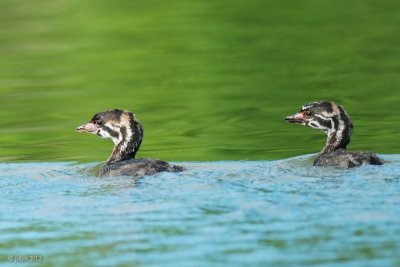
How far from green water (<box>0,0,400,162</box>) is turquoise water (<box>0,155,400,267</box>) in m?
2.87

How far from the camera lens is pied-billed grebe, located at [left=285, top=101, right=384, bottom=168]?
655 inches

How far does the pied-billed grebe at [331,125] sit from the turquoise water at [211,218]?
0.44 metres

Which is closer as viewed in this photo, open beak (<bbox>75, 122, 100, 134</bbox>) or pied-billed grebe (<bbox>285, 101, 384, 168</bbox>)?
pied-billed grebe (<bbox>285, 101, 384, 168</bbox>)

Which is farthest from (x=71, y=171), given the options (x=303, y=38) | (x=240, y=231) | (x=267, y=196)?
(x=303, y=38)

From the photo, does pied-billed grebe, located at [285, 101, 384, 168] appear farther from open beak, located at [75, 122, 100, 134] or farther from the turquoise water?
open beak, located at [75, 122, 100, 134]

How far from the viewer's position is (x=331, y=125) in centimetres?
1777

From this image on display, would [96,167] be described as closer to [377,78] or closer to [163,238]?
[163,238]

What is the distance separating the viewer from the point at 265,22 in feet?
96.5

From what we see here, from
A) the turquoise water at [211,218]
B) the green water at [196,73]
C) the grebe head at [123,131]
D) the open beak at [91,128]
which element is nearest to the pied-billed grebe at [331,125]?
the turquoise water at [211,218]

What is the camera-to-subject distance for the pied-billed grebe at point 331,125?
655 inches

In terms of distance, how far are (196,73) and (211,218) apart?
37.9 ft

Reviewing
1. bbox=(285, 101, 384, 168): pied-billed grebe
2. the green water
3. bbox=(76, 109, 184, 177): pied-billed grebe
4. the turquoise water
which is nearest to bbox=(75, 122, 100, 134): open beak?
bbox=(76, 109, 184, 177): pied-billed grebe

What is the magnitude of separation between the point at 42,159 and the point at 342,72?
295 inches

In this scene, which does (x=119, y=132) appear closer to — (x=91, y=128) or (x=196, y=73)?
(x=91, y=128)
